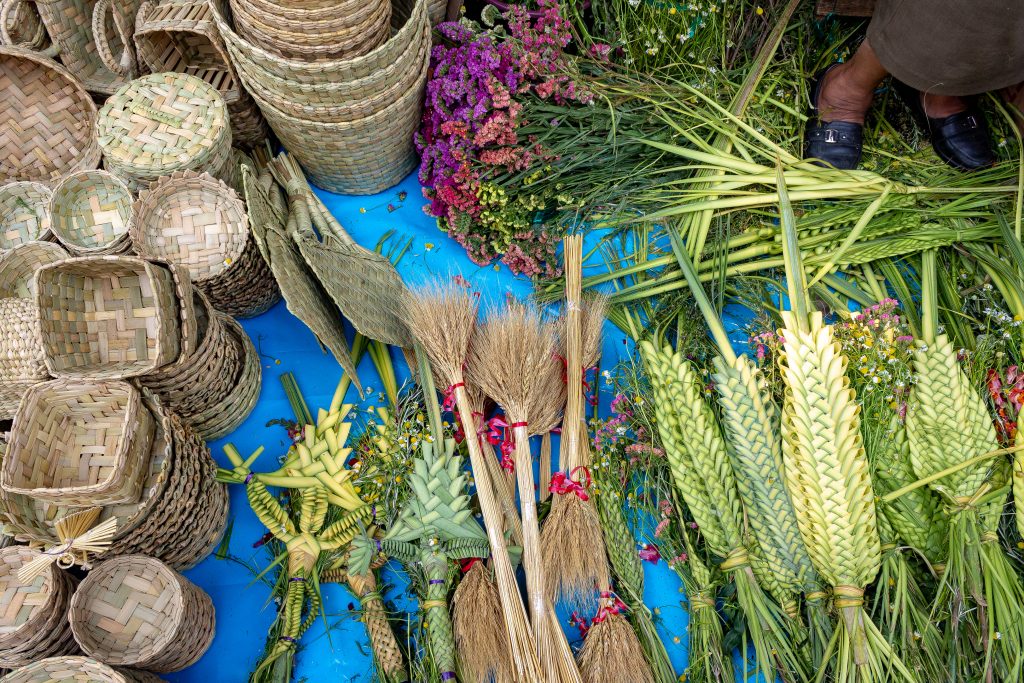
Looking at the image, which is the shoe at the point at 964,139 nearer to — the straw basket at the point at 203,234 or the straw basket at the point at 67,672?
the straw basket at the point at 203,234

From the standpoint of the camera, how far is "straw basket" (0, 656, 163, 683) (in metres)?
1.78

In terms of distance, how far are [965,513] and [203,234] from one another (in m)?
2.09

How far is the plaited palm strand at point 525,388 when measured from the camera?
6.52 feet

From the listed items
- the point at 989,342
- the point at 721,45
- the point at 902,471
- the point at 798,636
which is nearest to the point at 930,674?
the point at 798,636

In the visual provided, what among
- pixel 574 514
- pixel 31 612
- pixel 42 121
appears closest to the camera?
pixel 31 612

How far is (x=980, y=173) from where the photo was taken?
2363 mm

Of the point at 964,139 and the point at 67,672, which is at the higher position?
the point at 964,139

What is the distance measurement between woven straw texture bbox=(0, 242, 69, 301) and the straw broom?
A: 103 cm

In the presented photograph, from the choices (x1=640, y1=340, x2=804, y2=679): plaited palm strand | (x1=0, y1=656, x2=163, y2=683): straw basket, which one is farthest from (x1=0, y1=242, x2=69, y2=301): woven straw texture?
(x1=640, y1=340, x2=804, y2=679): plaited palm strand

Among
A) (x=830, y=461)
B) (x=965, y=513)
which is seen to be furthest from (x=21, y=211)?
(x=965, y=513)

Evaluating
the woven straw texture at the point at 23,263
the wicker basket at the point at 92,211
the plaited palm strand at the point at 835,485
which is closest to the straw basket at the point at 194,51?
the wicker basket at the point at 92,211

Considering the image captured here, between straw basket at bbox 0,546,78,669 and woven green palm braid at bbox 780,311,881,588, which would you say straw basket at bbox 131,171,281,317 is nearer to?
straw basket at bbox 0,546,78,669

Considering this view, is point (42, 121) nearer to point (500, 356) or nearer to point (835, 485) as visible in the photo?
point (500, 356)

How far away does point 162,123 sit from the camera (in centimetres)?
234
